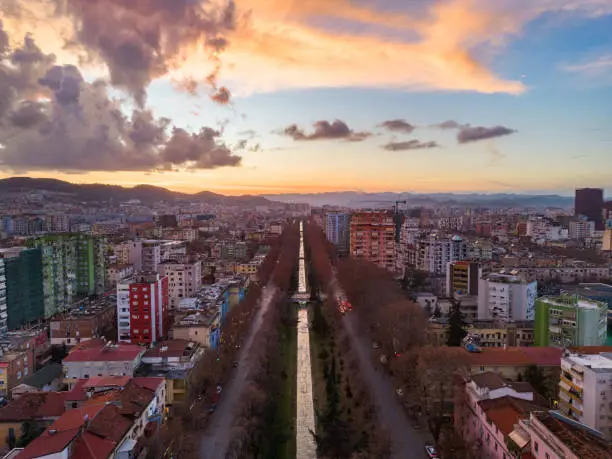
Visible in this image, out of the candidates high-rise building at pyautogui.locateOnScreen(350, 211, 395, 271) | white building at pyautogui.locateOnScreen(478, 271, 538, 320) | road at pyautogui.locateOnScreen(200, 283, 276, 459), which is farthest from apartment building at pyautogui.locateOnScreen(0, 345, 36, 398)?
high-rise building at pyautogui.locateOnScreen(350, 211, 395, 271)

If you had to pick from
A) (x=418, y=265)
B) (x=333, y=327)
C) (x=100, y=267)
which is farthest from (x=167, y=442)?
(x=418, y=265)

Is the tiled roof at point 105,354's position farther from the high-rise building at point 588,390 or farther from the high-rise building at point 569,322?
the high-rise building at point 569,322

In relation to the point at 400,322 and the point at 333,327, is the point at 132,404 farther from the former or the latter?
the point at 333,327

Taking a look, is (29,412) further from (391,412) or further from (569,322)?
(569,322)

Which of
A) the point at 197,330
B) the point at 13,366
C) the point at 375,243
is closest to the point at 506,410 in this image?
the point at 197,330

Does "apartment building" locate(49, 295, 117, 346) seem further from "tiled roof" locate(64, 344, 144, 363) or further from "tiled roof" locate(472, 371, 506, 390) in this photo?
"tiled roof" locate(472, 371, 506, 390)

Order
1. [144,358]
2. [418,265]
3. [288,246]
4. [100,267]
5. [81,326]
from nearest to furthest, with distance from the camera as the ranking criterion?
[144,358], [81,326], [100,267], [418,265], [288,246]
